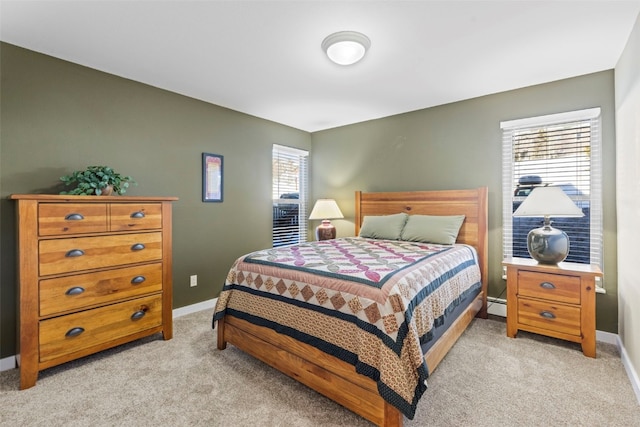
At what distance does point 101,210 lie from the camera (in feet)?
7.52

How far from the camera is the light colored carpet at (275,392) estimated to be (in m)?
1.67

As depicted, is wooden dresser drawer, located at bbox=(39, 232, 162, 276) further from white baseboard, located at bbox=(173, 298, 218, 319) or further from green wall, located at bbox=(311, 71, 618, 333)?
green wall, located at bbox=(311, 71, 618, 333)

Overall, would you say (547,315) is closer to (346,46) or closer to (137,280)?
(346,46)

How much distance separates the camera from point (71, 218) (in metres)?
2.15

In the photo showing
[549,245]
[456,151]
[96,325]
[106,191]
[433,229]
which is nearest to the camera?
[96,325]

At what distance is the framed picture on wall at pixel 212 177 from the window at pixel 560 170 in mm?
3190

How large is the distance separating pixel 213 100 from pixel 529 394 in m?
3.84

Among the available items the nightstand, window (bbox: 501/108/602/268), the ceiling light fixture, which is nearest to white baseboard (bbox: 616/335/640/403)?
the nightstand

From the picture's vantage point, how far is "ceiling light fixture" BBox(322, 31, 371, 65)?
2.11 m

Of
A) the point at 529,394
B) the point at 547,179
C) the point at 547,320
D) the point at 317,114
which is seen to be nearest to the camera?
the point at 529,394

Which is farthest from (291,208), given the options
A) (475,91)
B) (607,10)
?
(607,10)

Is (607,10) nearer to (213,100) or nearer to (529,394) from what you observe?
(529,394)

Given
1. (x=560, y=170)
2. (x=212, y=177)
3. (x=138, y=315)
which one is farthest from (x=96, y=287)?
(x=560, y=170)

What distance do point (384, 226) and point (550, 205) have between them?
1.60m
